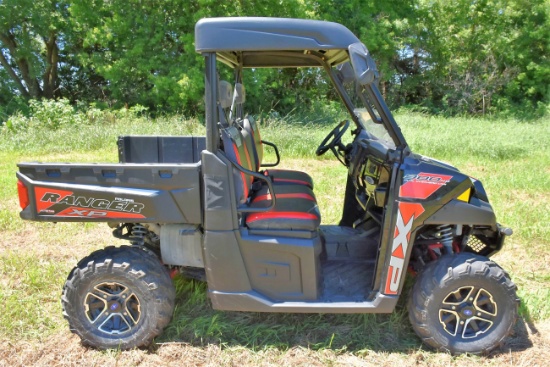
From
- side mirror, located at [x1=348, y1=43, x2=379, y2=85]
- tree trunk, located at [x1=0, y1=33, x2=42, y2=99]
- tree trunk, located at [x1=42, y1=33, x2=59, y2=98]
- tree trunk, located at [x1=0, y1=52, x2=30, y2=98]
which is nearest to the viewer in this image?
side mirror, located at [x1=348, y1=43, x2=379, y2=85]

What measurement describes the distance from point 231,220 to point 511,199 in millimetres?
4705

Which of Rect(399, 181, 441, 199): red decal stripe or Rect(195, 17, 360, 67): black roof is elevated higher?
Rect(195, 17, 360, 67): black roof

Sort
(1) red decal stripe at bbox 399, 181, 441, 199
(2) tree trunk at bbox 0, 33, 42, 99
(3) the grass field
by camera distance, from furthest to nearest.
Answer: (2) tree trunk at bbox 0, 33, 42, 99, (3) the grass field, (1) red decal stripe at bbox 399, 181, 441, 199

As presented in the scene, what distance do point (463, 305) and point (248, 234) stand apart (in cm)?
136

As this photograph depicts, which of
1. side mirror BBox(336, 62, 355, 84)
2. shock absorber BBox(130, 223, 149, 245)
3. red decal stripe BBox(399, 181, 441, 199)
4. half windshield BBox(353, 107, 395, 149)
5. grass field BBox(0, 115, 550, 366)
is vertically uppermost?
side mirror BBox(336, 62, 355, 84)

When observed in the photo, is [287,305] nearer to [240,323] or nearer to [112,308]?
[240,323]

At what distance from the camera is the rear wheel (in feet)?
9.15

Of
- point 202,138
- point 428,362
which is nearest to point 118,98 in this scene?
point 202,138

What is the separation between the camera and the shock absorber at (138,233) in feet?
10.2

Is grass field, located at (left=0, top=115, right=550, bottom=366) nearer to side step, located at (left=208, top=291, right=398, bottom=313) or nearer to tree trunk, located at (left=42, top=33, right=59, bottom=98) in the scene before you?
side step, located at (left=208, top=291, right=398, bottom=313)

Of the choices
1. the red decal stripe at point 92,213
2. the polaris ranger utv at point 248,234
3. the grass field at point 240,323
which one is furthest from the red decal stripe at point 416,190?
the red decal stripe at point 92,213

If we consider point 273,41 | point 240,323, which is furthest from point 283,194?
point 273,41

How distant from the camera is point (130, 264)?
2.80 meters

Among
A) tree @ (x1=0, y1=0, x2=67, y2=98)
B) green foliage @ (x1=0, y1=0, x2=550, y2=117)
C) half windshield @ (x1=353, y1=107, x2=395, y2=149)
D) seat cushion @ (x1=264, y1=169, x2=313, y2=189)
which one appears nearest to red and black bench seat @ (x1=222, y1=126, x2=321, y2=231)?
seat cushion @ (x1=264, y1=169, x2=313, y2=189)
